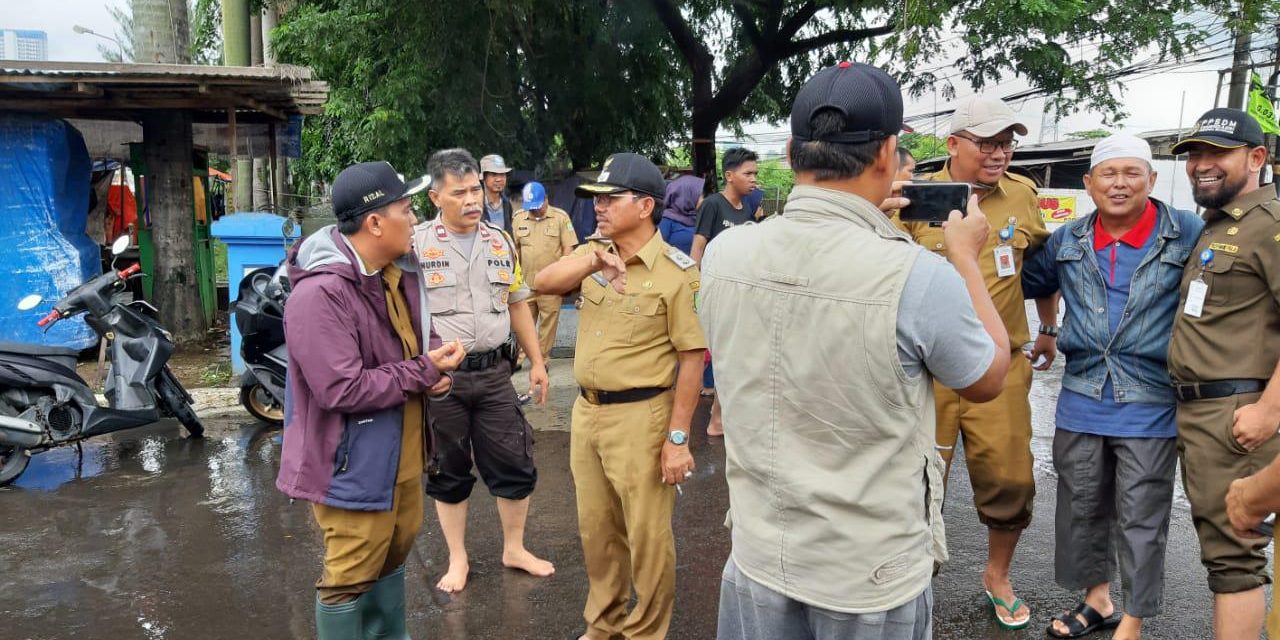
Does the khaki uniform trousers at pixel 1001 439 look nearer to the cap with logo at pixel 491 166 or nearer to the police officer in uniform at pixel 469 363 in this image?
the police officer in uniform at pixel 469 363

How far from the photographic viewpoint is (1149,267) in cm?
346

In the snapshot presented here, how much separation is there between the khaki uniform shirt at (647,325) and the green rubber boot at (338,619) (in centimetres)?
110

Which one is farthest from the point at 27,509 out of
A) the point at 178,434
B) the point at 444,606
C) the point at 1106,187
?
the point at 1106,187

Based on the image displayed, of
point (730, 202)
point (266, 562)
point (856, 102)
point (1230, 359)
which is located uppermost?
point (856, 102)

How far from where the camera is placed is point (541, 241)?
26.8 ft

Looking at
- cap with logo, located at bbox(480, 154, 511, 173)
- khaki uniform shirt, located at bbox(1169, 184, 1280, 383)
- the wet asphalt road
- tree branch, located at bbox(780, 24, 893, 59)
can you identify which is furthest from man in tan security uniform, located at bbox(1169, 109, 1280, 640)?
tree branch, located at bbox(780, 24, 893, 59)

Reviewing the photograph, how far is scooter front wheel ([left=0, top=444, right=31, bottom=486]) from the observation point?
18.6 feet

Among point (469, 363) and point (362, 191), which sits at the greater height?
point (362, 191)

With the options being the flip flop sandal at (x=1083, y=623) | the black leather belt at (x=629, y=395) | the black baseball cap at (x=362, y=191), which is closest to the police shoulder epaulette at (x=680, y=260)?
the black leather belt at (x=629, y=395)

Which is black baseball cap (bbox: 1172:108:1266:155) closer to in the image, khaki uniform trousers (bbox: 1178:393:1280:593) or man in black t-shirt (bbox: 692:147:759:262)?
khaki uniform trousers (bbox: 1178:393:1280:593)

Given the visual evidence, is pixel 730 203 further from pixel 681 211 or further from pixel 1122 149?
pixel 1122 149

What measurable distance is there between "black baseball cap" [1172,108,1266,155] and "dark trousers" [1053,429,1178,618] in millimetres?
1076

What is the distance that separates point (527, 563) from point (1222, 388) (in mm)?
2907

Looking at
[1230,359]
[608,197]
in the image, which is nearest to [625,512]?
[608,197]
